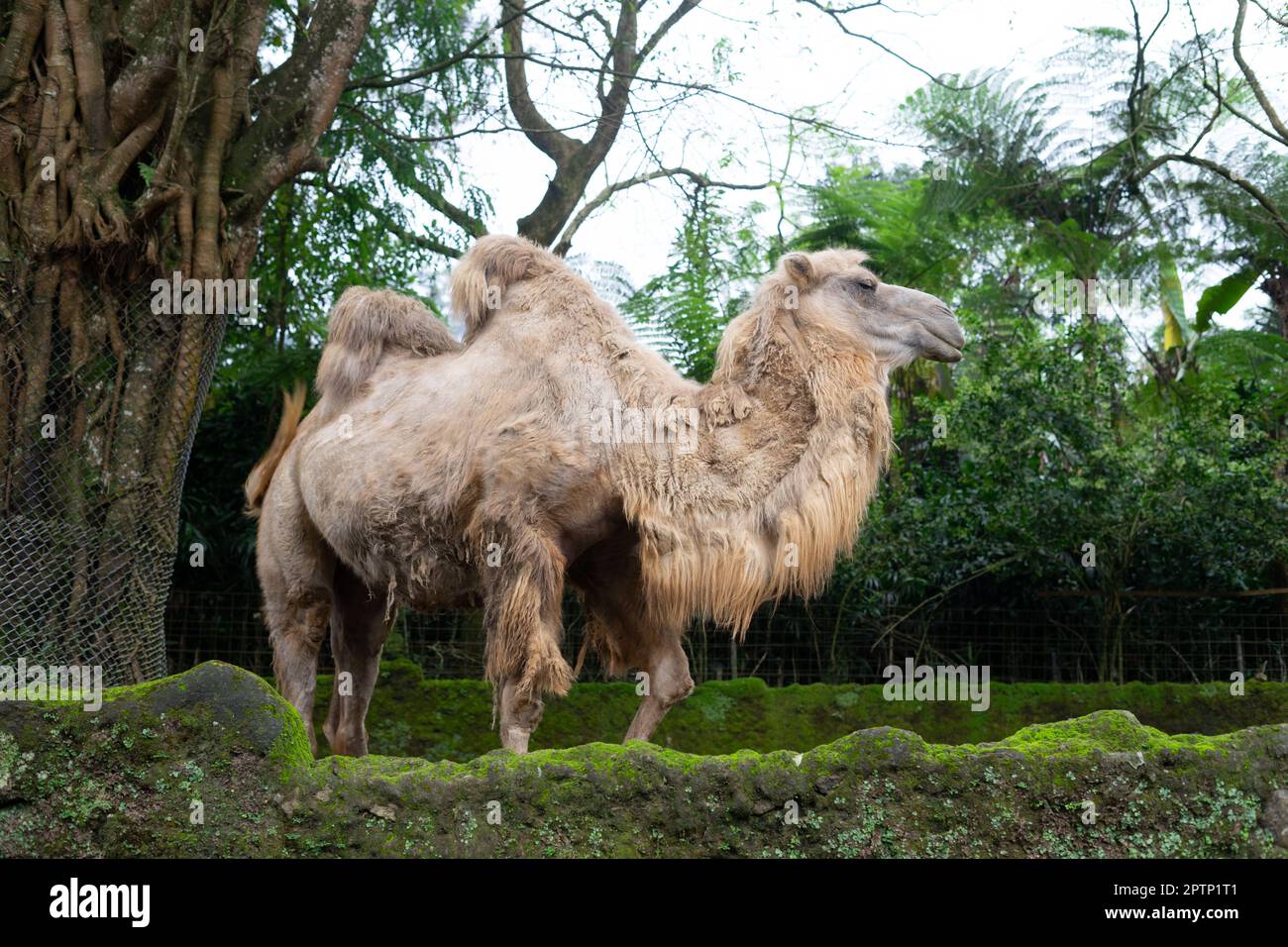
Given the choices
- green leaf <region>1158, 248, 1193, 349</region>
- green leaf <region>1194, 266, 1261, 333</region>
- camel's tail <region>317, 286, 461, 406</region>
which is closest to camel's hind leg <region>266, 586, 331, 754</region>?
camel's tail <region>317, 286, 461, 406</region>

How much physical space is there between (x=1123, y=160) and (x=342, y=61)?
9.87 metres

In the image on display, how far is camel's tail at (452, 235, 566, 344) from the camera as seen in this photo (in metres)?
6.58

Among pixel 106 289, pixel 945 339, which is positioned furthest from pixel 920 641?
pixel 106 289

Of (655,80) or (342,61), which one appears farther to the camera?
(655,80)

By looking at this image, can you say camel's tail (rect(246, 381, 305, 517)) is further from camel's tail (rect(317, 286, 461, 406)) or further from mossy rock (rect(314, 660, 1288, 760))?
mossy rock (rect(314, 660, 1288, 760))

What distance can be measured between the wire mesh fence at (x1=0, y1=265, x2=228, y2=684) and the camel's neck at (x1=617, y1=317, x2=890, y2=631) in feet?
10.0

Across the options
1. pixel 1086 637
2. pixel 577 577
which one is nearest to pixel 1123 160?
pixel 1086 637

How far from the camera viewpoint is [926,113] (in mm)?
16578

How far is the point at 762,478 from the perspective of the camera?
18.8 feet

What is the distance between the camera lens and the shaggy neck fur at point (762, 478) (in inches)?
219

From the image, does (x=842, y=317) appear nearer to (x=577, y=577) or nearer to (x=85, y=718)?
(x=577, y=577)

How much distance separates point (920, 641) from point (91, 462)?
541 cm

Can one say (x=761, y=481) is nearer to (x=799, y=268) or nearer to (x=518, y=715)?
(x=799, y=268)

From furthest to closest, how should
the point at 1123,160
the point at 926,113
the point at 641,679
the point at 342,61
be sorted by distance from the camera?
the point at 926,113 → the point at 1123,160 → the point at 342,61 → the point at 641,679
